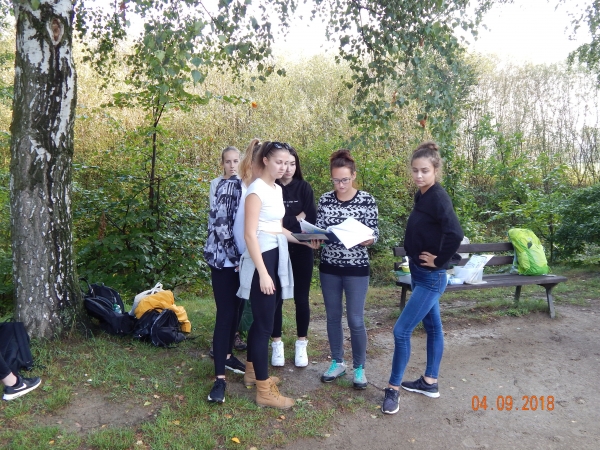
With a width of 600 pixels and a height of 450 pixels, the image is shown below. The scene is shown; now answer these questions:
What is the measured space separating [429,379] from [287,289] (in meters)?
1.42

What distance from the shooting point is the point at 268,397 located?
3.43 metres

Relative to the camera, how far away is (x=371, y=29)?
5.66 meters

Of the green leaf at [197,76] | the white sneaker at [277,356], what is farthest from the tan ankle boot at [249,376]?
the green leaf at [197,76]

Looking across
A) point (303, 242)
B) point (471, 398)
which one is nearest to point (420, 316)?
point (471, 398)

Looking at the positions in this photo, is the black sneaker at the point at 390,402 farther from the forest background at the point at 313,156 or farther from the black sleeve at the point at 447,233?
the forest background at the point at 313,156

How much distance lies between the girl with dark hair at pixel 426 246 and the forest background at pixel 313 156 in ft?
6.19

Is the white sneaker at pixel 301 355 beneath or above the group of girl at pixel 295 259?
beneath

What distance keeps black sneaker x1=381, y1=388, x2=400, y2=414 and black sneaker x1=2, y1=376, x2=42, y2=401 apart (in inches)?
99.6

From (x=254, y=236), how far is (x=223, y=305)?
2.15ft

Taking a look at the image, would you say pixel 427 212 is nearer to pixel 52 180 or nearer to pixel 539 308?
pixel 52 180

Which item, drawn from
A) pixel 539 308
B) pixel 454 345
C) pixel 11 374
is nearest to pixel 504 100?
pixel 539 308

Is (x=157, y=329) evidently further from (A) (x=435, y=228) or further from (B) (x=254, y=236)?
(A) (x=435, y=228)

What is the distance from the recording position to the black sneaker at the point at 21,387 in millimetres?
3363
